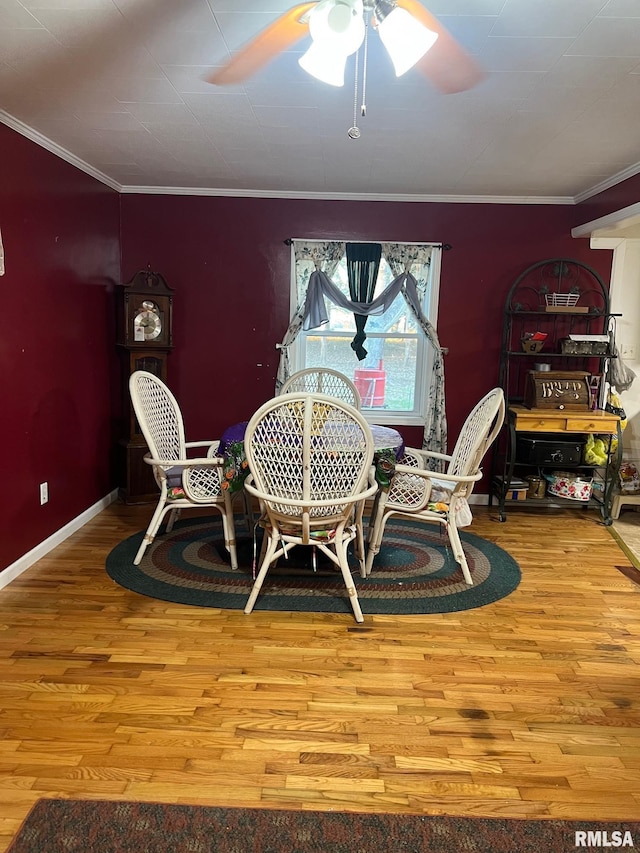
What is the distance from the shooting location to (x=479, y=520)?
14.6 ft

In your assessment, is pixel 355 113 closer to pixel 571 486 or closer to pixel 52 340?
pixel 52 340

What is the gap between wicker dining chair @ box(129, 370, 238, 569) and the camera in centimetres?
325

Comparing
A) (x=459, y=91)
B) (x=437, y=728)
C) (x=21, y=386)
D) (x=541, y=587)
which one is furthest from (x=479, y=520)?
(x=21, y=386)

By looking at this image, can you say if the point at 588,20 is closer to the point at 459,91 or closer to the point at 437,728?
the point at 459,91

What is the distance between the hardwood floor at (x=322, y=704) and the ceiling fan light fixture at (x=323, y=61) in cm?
217

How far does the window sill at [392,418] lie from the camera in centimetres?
496

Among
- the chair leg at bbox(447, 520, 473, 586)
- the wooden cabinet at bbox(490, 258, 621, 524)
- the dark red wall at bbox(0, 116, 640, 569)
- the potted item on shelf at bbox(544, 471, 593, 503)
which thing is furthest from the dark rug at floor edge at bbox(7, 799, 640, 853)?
the potted item on shelf at bbox(544, 471, 593, 503)

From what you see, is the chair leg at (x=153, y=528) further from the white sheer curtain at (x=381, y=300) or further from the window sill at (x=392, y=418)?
the window sill at (x=392, y=418)

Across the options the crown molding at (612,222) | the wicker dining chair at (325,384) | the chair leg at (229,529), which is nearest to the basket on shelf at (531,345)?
the crown molding at (612,222)

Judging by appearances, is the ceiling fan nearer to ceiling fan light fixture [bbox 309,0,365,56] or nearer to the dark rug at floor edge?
ceiling fan light fixture [bbox 309,0,365,56]

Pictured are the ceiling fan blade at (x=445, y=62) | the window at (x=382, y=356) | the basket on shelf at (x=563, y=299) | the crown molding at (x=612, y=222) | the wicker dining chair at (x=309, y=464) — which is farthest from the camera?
the window at (x=382, y=356)

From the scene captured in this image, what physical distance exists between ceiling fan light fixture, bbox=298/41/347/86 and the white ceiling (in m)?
0.25

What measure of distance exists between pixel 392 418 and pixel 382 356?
518mm

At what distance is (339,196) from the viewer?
4.69m
